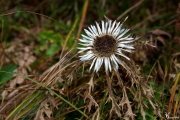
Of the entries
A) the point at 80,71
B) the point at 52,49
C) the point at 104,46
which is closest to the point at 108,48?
the point at 104,46

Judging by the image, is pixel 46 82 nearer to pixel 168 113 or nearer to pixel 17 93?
pixel 17 93

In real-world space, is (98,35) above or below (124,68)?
above

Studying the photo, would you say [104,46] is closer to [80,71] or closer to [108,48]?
[108,48]

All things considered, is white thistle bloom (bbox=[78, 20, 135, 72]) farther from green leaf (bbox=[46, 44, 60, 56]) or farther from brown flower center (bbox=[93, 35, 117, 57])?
green leaf (bbox=[46, 44, 60, 56])

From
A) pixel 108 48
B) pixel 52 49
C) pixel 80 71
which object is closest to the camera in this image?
pixel 108 48

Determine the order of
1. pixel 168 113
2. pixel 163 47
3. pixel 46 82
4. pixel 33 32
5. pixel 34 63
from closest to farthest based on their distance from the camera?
pixel 168 113 < pixel 46 82 < pixel 163 47 < pixel 34 63 < pixel 33 32

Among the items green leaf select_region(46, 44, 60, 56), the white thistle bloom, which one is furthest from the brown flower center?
green leaf select_region(46, 44, 60, 56)

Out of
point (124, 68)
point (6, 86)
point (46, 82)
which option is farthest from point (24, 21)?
point (124, 68)

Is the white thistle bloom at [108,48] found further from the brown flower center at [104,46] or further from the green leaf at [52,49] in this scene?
the green leaf at [52,49]
